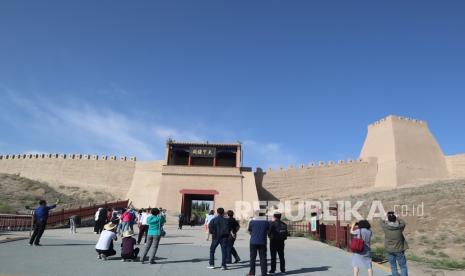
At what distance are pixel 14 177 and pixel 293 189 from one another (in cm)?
2924

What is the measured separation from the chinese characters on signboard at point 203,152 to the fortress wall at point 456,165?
99.9ft

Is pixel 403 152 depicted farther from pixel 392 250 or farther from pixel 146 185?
pixel 392 250

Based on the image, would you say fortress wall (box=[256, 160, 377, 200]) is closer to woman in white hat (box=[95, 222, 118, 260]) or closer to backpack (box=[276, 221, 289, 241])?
woman in white hat (box=[95, 222, 118, 260])

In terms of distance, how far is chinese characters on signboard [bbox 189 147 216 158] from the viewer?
125 ft

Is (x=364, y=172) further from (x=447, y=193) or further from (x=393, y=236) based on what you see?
(x=393, y=236)

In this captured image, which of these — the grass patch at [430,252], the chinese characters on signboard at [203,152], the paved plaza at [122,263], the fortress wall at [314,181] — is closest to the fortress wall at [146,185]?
the chinese characters on signboard at [203,152]

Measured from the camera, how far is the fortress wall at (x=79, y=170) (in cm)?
4338

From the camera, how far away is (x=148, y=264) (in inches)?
314

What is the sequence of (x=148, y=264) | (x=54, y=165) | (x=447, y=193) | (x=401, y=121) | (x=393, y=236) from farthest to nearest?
(x=401, y=121) → (x=54, y=165) → (x=447, y=193) → (x=148, y=264) → (x=393, y=236)

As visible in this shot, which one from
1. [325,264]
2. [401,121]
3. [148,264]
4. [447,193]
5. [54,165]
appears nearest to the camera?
[148,264]

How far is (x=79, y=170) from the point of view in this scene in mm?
44406

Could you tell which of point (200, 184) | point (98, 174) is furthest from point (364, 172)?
point (98, 174)

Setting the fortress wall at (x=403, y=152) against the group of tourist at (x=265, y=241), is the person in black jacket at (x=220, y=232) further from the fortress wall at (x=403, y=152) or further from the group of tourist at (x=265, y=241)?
the fortress wall at (x=403, y=152)

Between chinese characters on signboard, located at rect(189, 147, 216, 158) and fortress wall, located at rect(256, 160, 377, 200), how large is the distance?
272 inches
